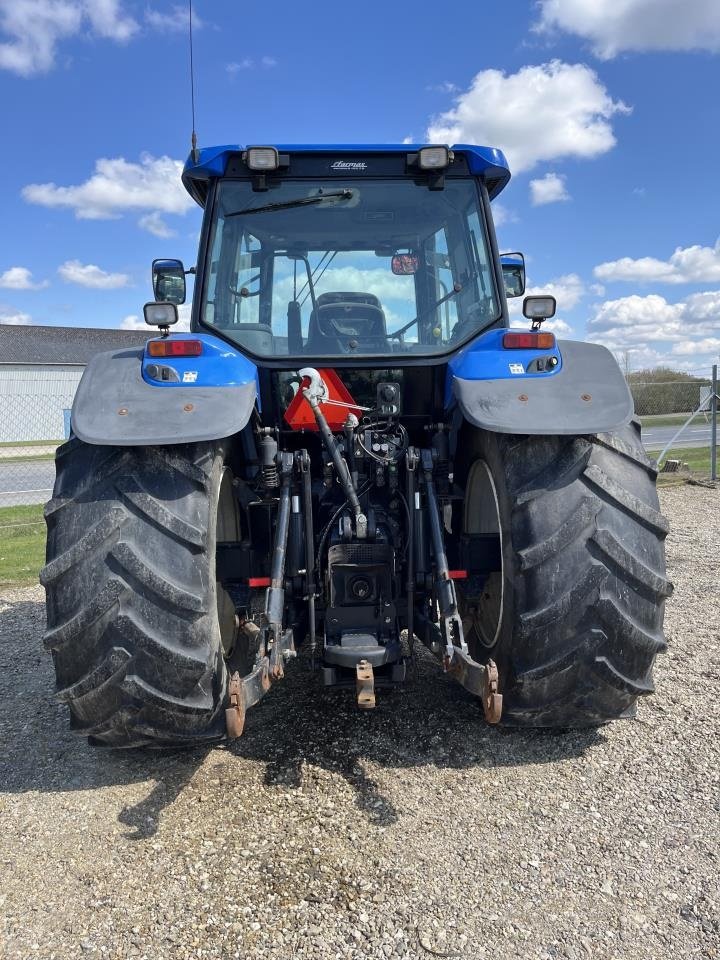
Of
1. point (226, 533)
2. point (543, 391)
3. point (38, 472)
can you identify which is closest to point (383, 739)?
point (226, 533)

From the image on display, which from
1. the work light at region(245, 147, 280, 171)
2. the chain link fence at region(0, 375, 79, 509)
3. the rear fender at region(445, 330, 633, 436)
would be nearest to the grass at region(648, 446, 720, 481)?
the rear fender at region(445, 330, 633, 436)

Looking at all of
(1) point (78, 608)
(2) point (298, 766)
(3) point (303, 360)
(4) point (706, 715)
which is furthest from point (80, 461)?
(4) point (706, 715)

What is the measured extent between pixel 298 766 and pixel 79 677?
3.15ft

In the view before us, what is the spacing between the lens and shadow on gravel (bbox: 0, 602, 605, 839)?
2826 millimetres

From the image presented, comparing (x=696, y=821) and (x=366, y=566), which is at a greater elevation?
(x=366, y=566)

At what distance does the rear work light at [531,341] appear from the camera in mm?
2785

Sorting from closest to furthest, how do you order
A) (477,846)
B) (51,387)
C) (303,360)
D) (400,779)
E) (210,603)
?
(477,846)
(210,603)
(400,779)
(303,360)
(51,387)

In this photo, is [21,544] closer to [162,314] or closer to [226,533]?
[226,533]

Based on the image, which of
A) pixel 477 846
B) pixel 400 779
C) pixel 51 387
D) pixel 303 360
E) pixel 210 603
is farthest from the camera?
pixel 51 387

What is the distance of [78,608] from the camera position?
2.45 metres

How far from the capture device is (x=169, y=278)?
13.2 feet

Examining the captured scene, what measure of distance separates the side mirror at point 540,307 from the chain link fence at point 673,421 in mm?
11360

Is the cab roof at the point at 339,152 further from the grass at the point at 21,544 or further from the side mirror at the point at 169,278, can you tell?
the grass at the point at 21,544

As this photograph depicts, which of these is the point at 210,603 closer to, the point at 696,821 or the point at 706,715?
the point at 696,821
